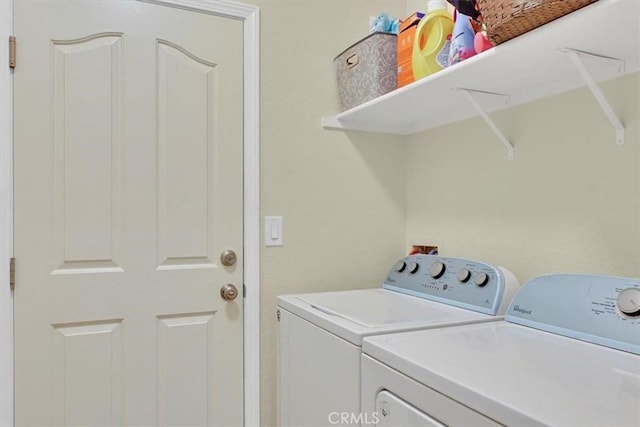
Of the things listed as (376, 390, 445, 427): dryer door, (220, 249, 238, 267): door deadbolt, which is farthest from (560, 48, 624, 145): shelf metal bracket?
(220, 249, 238, 267): door deadbolt

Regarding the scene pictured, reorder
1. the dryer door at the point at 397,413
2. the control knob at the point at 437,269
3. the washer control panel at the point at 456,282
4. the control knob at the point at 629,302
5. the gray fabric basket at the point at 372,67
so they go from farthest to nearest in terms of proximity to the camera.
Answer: the gray fabric basket at the point at 372,67, the control knob at the point at 437,269, the washer control panel at the point at 456,282, the control knob at the point at 629,302, the dryer door at the point at 397,413

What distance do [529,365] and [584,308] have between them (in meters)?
0.30

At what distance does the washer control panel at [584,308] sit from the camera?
3.36 ft

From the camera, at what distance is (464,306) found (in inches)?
57.0

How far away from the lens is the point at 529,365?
0.93 meters

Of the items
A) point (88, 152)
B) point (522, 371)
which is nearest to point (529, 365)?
point (522, 371)

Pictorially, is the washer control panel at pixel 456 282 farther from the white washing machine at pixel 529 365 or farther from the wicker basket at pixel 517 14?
the wicker basket at pixel 517 14

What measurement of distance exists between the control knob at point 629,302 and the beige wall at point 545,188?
219mm

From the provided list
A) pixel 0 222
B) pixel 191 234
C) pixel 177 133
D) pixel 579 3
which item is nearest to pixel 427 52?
pixel 579 3

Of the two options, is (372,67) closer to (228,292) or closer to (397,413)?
(228,292)

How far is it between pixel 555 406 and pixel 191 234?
1313 mm

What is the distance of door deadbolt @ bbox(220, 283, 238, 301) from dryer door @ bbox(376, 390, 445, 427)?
829mm

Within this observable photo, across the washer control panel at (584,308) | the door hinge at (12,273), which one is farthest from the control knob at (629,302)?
the door hinge at (12,273)

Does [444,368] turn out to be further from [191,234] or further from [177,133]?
[177,133]
